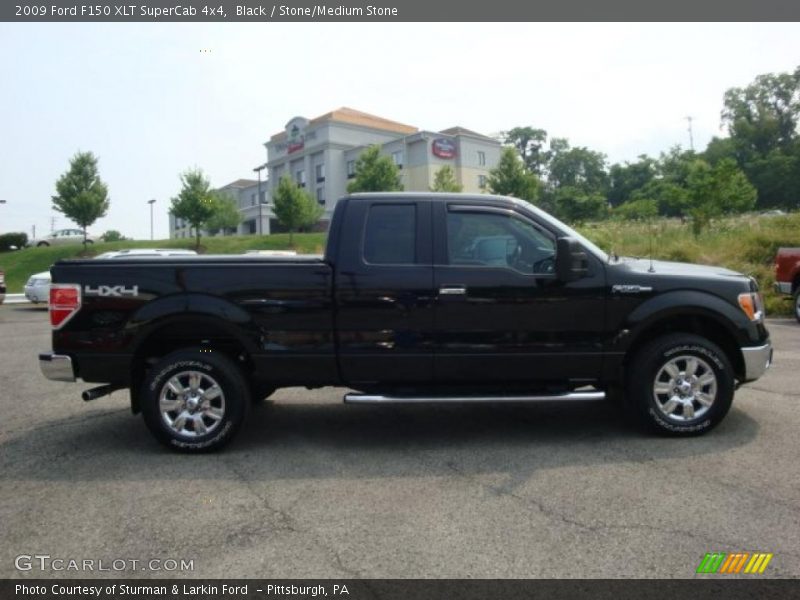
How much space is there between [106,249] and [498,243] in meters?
43.8

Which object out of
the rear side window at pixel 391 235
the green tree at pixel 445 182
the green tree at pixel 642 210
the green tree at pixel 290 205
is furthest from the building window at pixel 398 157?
the rear side window at pixel 391 235

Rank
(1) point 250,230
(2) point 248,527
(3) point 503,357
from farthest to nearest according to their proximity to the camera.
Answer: (1) point 250,230
(3) point 503,357
(2) point 248,527

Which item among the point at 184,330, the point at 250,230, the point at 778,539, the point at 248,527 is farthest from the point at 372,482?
the point at 250,230

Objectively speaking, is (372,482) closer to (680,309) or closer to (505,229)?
(505,229)

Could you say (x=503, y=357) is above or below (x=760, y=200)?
below

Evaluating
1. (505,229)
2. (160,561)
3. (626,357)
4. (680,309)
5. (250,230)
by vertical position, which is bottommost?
(160,561)

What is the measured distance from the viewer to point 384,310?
16.2ft

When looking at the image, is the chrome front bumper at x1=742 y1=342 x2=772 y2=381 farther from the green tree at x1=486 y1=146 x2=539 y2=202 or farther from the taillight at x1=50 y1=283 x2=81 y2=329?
the green tree at x1=486 y1=146 x2=539 y2=202

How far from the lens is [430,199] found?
5172mm

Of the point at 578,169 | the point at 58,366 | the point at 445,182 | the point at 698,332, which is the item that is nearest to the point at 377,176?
the point at 445,182

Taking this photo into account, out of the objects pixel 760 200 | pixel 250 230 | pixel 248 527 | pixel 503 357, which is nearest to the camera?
pixel 248 527

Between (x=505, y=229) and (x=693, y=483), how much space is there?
7.50 feet
